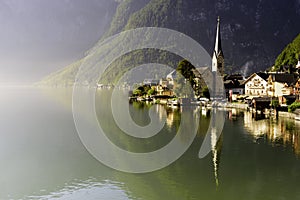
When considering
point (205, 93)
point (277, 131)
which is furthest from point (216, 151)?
point (205, 93)

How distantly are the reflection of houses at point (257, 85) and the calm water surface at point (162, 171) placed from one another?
31.7 m

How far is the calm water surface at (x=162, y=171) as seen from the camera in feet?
57.4

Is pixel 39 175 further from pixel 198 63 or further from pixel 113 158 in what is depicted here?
pixel 198 63

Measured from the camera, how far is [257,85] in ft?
216

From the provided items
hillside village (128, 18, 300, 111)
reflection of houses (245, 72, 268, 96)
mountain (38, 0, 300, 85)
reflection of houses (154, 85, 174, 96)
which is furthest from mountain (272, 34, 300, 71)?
mountain (38, 0, 300, 85)

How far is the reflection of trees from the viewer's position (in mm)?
27781

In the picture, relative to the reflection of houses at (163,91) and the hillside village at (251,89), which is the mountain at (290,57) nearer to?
the hillside village at (251,89)

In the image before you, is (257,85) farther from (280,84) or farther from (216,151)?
(216,151)

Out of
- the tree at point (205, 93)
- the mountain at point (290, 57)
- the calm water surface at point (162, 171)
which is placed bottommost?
the calm water surface at point (162, 171)

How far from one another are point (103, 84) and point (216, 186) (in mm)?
149737

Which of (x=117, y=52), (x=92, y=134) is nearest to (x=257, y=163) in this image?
(x=92, y=134)

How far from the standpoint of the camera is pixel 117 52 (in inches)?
6309

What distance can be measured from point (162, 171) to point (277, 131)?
15738 millimetres

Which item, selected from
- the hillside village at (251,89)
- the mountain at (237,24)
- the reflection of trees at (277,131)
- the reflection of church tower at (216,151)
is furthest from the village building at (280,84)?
the mountain at (237,24)
